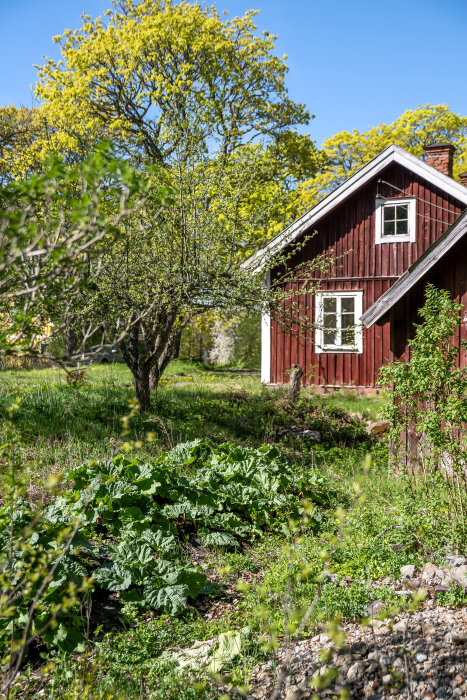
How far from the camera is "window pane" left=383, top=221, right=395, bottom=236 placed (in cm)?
1571

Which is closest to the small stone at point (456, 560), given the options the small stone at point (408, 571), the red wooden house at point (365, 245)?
the small stone at point (408, 571)

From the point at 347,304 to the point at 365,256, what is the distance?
55.0 inches

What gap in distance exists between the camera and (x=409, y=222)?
51.0 ft

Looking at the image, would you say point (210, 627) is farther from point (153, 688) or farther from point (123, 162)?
point (123, 162)

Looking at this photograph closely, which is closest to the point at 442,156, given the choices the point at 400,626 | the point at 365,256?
the point at 365,256

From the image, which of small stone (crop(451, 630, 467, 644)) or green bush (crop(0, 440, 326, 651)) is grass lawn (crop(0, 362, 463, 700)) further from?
small stone (crop(451, 630, 467, 644))

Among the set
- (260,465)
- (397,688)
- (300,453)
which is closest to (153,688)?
(397,688)

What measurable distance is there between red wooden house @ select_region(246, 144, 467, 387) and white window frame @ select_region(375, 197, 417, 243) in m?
0.03

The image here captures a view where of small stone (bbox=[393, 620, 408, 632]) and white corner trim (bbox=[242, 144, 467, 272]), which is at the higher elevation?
white corner trim (bbox=[242, 144, 467, 272])

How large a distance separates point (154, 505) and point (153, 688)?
204 cm

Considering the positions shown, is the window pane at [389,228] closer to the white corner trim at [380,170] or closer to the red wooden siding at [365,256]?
the red wooden siding at [365,256]

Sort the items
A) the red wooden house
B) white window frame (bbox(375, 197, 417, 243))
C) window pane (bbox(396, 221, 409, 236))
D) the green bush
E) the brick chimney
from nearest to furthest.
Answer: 1. the green bush
2. the red wooden house
3. white window frame (bbox(375, 197, 417, 243))
4. window pane (bbox(396, 221, 409, 236))
5. the brick chimney

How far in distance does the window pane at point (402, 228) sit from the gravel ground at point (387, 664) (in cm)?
1330

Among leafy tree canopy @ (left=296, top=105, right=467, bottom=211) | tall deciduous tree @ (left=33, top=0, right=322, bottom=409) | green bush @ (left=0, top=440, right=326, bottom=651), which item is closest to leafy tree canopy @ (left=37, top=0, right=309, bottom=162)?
tall deciduous tree @ (left=33, top=0, right=322, bottom=409)
